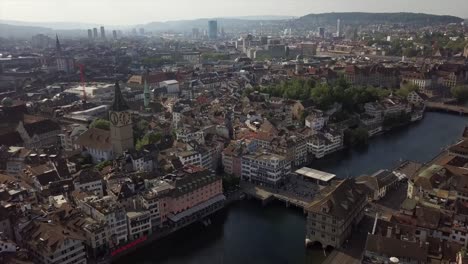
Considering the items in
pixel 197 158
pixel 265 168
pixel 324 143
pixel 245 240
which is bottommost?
pixel 245 240

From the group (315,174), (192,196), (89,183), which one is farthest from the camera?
(315,174)

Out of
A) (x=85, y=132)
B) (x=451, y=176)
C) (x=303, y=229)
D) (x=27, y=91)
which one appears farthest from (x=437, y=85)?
(x=27, y=91)

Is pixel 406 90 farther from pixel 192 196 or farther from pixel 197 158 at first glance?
pixel 192 196

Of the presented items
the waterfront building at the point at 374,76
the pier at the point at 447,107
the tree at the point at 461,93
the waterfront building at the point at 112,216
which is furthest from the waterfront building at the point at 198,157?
the tree at the point at 461,93

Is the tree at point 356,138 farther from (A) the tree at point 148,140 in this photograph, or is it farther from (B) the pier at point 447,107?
(B) the pier at point 447,107

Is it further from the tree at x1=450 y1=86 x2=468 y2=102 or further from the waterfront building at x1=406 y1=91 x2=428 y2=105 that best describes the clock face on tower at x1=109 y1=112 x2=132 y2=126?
the tree at x1=450 y1=86 x2=468 y2=102

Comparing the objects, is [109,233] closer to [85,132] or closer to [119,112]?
[119,112]

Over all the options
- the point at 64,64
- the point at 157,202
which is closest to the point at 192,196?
the point at 157,202
